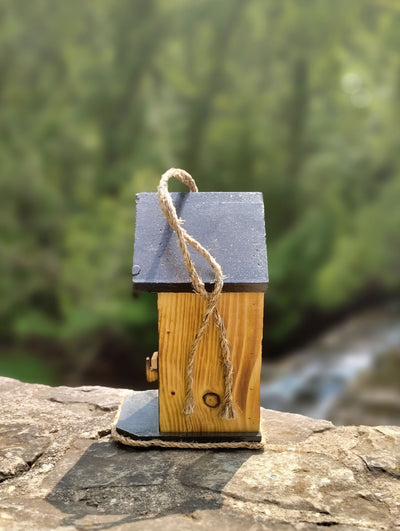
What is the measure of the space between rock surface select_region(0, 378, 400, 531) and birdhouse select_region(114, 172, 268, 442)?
0.11 meters

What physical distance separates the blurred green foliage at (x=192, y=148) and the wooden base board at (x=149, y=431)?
4.47 m

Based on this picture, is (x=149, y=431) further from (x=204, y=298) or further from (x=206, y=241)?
(x=206, y=241)

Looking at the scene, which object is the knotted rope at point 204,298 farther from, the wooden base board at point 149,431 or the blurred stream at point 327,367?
the blurred stream at point 327,367

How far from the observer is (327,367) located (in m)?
5.53

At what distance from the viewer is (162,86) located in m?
7.50

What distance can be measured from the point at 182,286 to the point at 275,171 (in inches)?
219

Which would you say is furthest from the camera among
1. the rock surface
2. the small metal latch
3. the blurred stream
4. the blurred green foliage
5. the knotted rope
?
the blurred green foliage

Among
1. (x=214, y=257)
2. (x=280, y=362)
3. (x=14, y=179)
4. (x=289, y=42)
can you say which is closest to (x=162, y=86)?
(x=289, y=42)

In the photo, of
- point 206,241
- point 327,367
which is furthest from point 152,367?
point 327,367

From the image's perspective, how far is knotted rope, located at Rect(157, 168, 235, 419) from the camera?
57.0 inches

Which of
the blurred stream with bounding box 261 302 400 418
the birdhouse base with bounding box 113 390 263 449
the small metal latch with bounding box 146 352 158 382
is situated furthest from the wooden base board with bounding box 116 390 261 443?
the blurred stream with bounding box 261 302 400 418

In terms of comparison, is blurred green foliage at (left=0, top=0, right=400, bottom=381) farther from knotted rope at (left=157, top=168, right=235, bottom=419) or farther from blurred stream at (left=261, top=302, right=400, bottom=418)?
knotted rope at (left=157, top=168, right=235, bottom=419)

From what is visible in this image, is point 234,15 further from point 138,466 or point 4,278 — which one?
point 138,466

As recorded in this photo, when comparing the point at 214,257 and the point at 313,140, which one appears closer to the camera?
the point at 214,257
